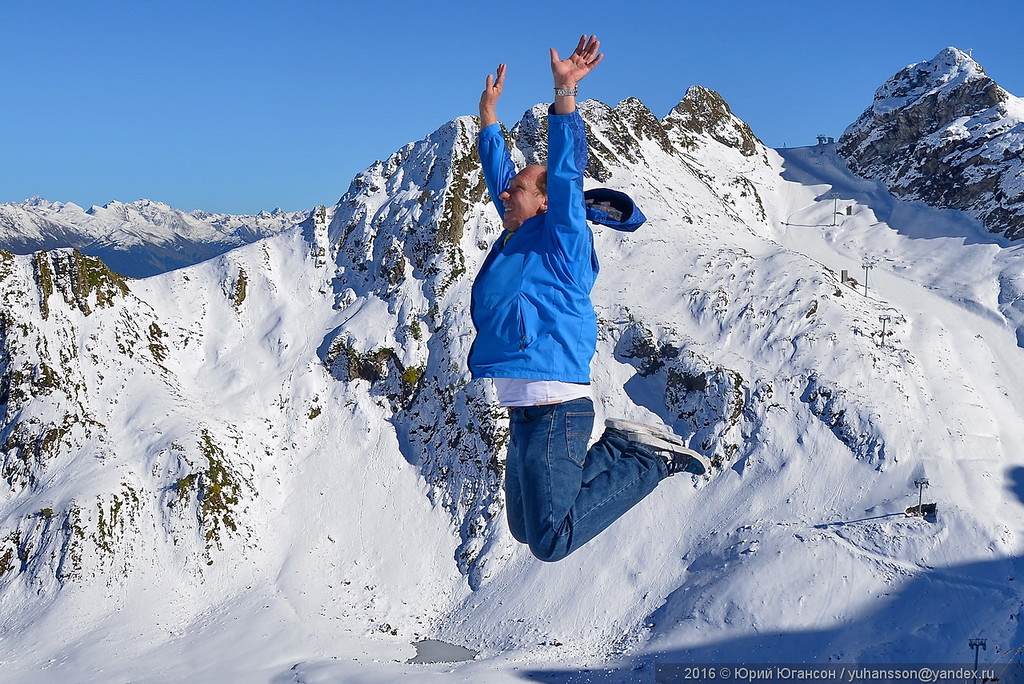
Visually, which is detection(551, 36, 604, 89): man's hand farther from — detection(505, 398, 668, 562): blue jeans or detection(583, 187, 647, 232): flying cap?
detection(505, 398, 668, 562): blue jeans

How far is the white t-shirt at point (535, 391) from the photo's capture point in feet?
22.0

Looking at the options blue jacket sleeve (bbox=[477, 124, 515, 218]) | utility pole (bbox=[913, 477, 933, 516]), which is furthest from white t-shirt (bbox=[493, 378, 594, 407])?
utility pole (bbox=[913, 477, 933, 516])

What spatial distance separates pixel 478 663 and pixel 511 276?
1424 inches

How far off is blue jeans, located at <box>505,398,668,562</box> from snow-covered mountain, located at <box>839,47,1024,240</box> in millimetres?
68511

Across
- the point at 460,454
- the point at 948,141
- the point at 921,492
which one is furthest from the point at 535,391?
the point at 948,141

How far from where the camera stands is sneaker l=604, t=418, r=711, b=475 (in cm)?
713

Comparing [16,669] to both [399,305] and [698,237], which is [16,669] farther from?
[698,237]

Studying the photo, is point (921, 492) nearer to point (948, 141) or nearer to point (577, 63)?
point (577, 63)

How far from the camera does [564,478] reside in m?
6.62

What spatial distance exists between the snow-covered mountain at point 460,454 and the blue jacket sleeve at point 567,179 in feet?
108

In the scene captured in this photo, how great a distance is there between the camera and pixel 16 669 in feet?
127

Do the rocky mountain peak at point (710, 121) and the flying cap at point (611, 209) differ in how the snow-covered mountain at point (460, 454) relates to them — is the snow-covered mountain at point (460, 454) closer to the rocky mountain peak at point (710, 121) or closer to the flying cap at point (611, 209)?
the rocky mountain peak at point (710, 121)

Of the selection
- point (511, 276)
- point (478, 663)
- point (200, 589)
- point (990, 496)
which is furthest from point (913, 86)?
point (511, 276)

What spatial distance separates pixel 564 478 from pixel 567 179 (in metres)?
2.55
